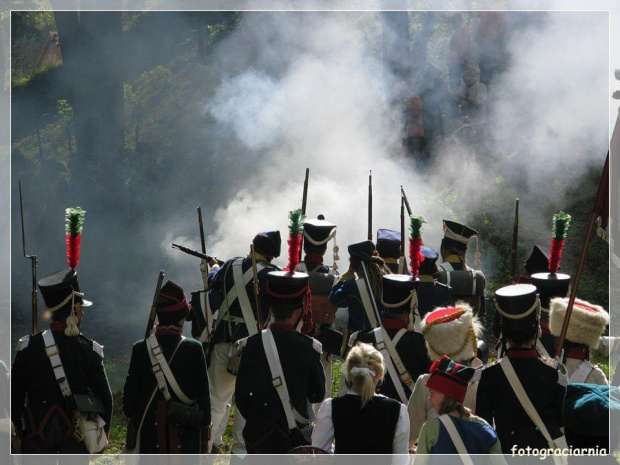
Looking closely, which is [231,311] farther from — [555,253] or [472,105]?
[472,105]

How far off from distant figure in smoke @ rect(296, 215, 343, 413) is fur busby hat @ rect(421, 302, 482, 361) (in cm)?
186

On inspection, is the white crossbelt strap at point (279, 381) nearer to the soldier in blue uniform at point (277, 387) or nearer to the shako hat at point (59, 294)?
the soldier in blue uniform at point (277, 387)

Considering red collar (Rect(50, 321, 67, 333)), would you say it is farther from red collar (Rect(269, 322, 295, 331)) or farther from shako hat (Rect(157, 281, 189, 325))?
red collar (Rect(269, 322, 295, 331))

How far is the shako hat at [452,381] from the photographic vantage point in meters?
4.31

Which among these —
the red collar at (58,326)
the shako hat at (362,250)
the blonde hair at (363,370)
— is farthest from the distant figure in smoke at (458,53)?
the blonde hair at (363,370)

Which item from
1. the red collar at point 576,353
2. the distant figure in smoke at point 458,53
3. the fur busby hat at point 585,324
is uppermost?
the distant figure in smoke at point 458,53

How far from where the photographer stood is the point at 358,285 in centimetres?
662

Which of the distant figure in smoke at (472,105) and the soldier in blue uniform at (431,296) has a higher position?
the distant figure in smoke at (472,105)

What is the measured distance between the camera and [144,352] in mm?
5613

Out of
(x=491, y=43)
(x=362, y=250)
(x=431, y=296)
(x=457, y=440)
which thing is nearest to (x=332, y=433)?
(x=457, y=440)

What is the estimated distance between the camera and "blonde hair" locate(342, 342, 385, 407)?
4.57m

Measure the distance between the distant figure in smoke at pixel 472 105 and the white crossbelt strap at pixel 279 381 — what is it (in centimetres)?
953

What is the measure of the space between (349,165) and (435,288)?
7827mm

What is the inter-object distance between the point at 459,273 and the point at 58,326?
3490mm
